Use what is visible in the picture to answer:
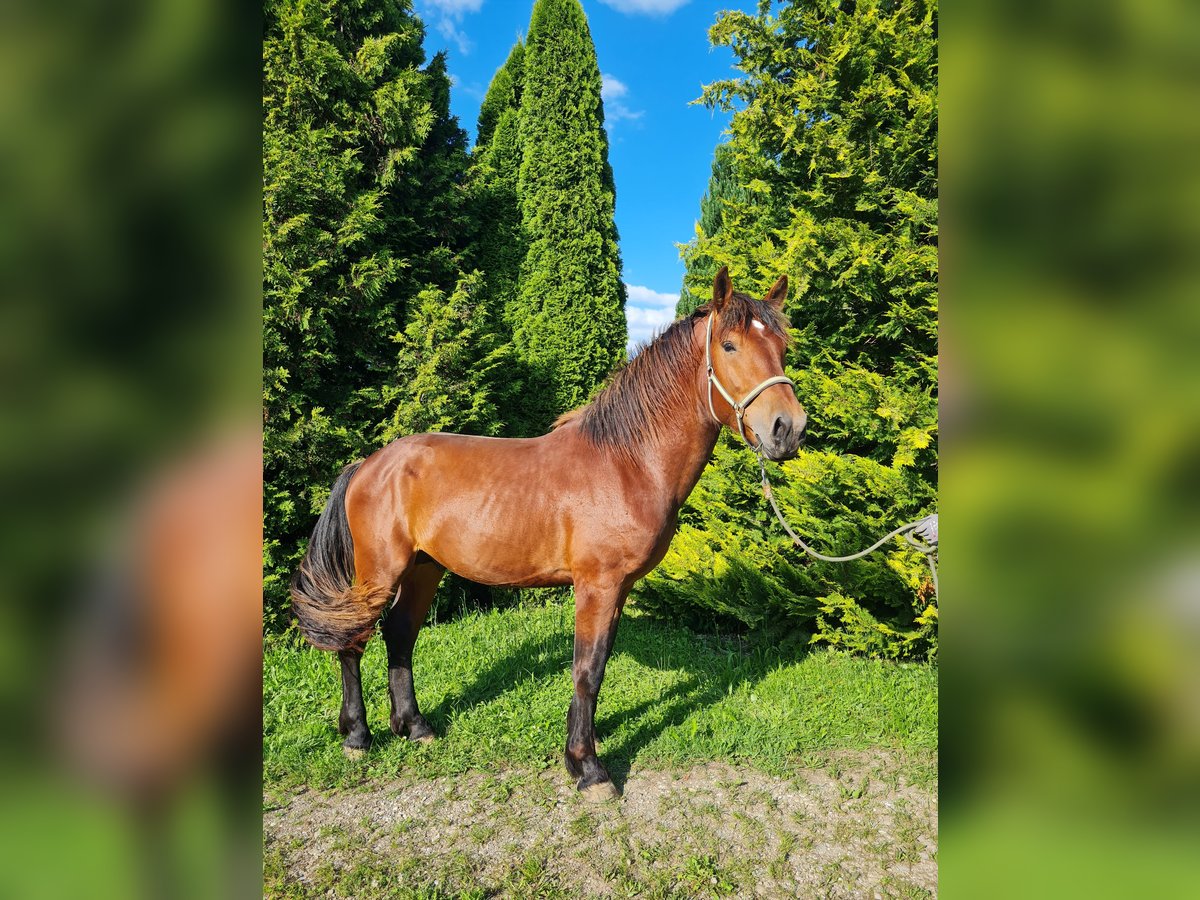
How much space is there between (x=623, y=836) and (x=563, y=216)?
19.9ft

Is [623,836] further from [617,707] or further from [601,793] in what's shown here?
[617,707]

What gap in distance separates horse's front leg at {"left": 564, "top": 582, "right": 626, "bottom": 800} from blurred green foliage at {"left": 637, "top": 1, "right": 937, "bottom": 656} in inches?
84.1

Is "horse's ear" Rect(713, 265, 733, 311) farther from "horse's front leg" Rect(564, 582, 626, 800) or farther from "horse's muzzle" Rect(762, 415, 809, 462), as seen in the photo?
"horse's front leg" Rect(564, 582, 626, 800)

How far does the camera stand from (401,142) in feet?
18.5

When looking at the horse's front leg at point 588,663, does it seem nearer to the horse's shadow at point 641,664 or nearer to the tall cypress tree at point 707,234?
the horse's shadow at point 641,664

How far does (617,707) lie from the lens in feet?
12.3

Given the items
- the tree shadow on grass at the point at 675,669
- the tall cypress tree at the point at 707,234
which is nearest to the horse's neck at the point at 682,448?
the tree shadow on grass at the point at 675,669

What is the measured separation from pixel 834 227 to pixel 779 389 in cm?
256

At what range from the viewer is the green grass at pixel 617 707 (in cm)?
314

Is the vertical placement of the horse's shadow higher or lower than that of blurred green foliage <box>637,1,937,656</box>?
lower

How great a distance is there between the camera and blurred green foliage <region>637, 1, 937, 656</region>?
4.16 m
